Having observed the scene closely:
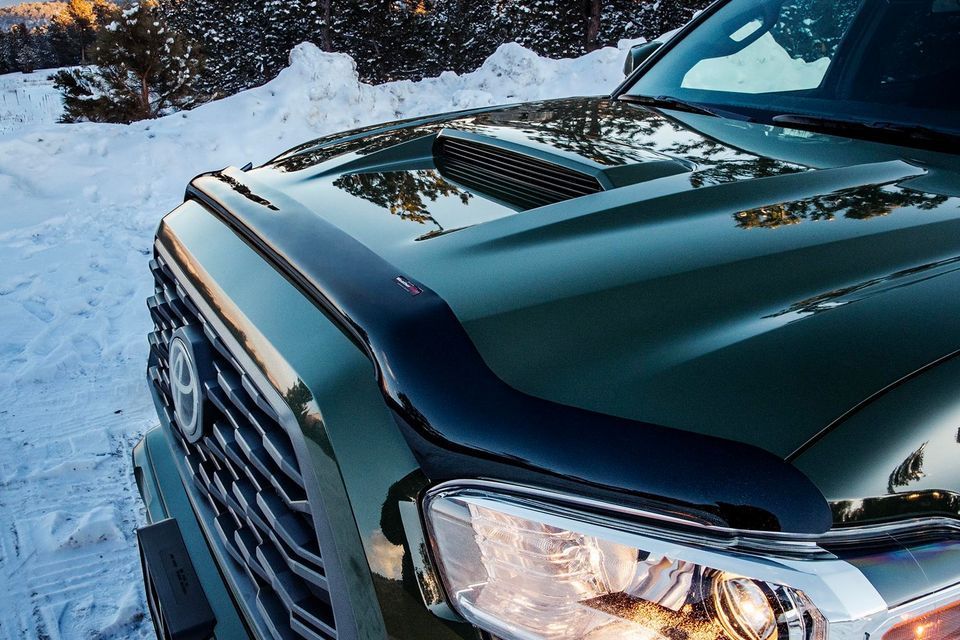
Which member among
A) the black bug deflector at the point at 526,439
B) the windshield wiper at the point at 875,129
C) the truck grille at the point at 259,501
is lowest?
the truck grille at the point at 259,501

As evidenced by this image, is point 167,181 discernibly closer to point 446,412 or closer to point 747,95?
point 747,95

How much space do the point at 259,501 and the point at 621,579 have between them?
23.7 inches

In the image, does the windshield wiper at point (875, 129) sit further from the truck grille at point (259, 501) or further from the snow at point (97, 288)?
the snow at point (97, 288)

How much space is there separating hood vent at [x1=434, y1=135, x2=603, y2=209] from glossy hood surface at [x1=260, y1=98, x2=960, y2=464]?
0.03 metres

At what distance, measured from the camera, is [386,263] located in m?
1.35

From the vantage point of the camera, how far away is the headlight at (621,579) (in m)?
0.87

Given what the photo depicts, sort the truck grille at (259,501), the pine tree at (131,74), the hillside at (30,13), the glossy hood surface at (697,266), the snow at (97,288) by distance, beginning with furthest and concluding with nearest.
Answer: the hillside at (30,13), the pine tree at (131,74), the snow at (97,288), the truck grille at (259,501), the glossy hood surface at (697,266)

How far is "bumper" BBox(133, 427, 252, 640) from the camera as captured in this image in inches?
57.7

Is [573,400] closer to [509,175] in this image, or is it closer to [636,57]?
[509,175]

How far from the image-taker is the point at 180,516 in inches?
69.2

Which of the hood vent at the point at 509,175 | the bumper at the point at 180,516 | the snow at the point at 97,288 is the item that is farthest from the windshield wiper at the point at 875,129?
the snow at the point at 97,288

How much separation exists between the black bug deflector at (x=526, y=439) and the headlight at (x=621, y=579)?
1.2 inches

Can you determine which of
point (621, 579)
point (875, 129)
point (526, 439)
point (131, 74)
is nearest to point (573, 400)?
point (526, 439)

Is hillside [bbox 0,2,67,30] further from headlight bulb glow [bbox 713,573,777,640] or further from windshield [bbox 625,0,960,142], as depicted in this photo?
headlight bulb glow [bbox 713,573,777,640]
